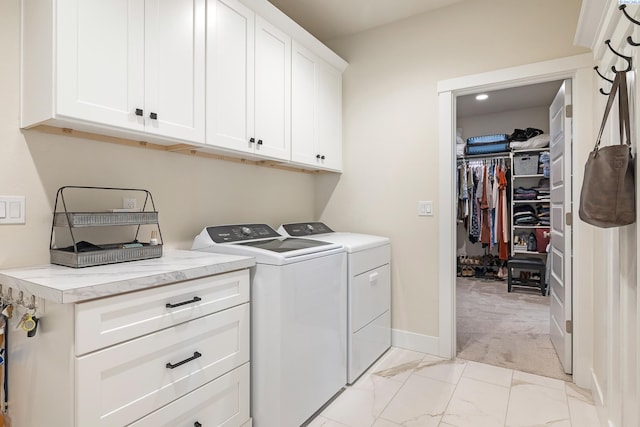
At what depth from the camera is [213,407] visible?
4.96 ft

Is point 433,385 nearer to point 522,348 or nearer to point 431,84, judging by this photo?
point 522,348

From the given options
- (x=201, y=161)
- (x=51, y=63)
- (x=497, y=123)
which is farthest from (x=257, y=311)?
(x=497, y=123)

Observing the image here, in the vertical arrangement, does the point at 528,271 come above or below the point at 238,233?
below

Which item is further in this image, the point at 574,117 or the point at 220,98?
the point at 574,117

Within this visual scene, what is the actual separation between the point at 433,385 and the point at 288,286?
1.27 m

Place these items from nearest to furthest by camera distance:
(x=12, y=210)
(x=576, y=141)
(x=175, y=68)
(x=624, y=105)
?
1. (x=624, y=105)
2. (x=12, y=210)
3. (x=175, y=68)
4. (x=576, y=141)

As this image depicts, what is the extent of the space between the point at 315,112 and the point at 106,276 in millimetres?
1968

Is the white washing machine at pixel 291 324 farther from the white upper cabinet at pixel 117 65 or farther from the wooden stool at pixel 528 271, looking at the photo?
the wooden stool at pixel 528 271

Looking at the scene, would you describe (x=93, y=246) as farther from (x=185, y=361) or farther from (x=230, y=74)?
(x=230, y=74)

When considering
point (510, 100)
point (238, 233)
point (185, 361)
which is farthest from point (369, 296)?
point (510, 100)

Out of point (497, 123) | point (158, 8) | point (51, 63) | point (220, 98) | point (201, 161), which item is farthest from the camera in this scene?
point (497, 123)

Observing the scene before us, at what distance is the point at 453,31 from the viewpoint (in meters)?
2.63

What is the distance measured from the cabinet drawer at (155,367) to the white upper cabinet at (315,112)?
4.44 ft

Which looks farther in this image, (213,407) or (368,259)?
(368,259)
